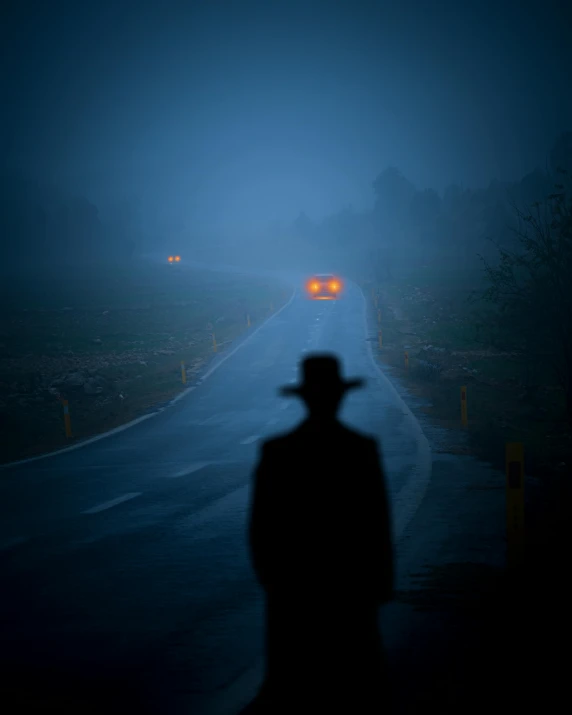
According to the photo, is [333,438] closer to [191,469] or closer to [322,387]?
[322,387]

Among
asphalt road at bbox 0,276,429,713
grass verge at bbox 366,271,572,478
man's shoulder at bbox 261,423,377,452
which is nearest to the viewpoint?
man's shoulder at bbox 261,423,377,452

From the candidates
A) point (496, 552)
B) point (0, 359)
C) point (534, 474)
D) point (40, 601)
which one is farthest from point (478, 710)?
point (0, 359)

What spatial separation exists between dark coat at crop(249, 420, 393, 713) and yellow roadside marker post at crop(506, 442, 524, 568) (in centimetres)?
396

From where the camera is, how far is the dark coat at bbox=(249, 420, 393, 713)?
7.88 ft

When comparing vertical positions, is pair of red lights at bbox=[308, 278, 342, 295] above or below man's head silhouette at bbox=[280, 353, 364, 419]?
above

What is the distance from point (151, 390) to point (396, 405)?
9967mm

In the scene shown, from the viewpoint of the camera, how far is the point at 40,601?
5.59m

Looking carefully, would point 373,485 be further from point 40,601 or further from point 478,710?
point 40,601

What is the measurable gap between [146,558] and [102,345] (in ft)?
99.8

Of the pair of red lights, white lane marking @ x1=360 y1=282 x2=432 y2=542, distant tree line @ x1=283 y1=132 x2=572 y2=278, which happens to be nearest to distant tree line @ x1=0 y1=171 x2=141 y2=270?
distant tree line @ x1=283 y1=132 x2=572 y2=278

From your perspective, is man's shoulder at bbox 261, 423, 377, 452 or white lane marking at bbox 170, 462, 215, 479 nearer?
man's shoulder at bbox 261, 423, 377, 452

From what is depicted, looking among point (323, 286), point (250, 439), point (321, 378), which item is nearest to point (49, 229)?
point (323, 286)

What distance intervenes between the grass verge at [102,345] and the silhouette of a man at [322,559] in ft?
41.0

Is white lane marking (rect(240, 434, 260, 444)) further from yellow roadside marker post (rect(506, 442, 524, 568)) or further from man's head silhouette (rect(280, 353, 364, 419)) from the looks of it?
man's head silhouette (rect(280, 353, 364, 419))
